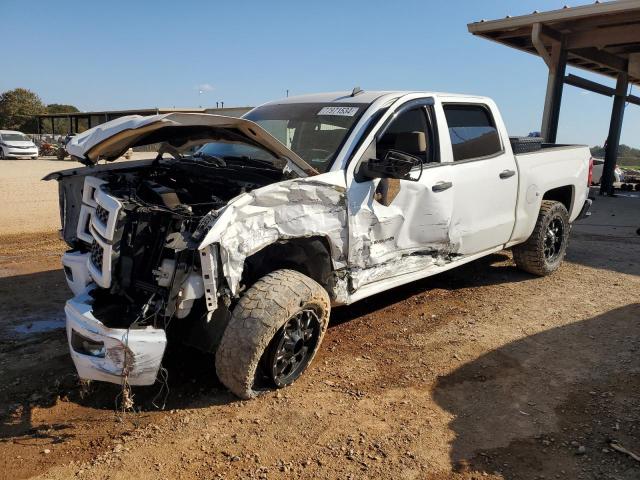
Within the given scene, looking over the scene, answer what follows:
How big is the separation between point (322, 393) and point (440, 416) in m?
0.76

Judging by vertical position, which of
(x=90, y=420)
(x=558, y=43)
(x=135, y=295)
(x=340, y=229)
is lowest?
(x=90, y=420)

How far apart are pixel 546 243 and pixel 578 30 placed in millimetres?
8027

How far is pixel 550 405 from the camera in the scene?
132 inches

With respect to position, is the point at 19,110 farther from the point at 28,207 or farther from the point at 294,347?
the point at 294,347

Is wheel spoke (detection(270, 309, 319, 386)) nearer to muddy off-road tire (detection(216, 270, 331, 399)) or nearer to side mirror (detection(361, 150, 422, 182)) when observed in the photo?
muddy off-road tire (detection(216, 270, 331, 399))

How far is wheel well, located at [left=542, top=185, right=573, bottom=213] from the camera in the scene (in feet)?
20.7

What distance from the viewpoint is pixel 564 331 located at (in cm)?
457

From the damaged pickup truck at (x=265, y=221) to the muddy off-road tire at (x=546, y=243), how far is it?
73 centimetres

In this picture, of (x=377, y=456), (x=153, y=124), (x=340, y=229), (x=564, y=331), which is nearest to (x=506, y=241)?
(x=564, y=331)

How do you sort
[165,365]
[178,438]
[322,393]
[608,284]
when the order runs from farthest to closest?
[608,284] → [165,365] → [322,393] → [178,438]

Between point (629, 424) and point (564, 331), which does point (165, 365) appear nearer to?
point (629, 424)

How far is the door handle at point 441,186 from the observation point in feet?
14.2

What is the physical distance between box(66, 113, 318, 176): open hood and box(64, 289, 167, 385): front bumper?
3.82 ft

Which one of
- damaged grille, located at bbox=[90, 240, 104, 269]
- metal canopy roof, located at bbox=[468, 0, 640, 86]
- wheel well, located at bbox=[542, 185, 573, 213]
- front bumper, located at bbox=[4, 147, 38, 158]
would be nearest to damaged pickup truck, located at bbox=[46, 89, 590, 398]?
damaged grille, located at bbox=[90, 240, 104, 269]
